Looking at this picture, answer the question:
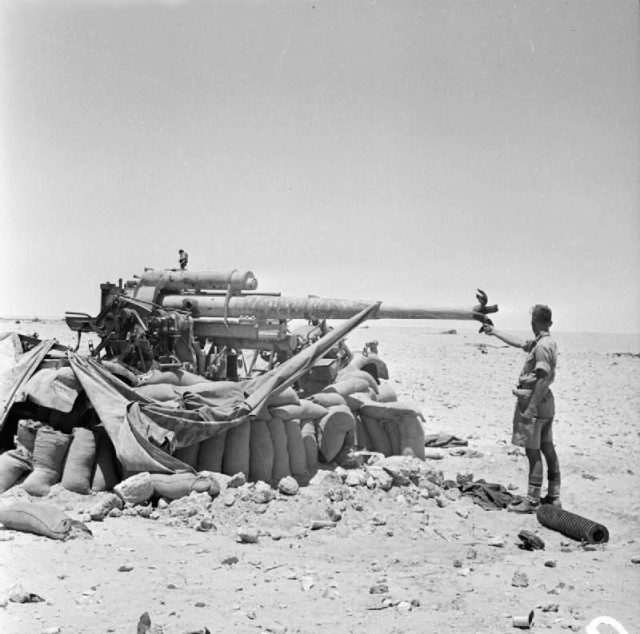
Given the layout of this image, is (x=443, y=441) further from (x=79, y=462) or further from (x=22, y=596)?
(x=22, y=596)

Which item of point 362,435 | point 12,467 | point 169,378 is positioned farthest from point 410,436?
point 12,467

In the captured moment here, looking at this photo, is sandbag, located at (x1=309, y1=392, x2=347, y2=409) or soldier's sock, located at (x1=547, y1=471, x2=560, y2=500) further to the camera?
sandbag, located at (x1=309, y1=392, x2=347, y2=409)

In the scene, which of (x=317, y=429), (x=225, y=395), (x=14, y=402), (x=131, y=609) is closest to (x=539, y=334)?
(x=317, y=429)

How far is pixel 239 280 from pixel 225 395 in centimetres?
330

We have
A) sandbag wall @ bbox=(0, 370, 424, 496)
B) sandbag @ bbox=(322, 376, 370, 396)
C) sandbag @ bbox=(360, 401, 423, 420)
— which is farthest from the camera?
sandbag @ bbox=(322, 376, 370, 396)

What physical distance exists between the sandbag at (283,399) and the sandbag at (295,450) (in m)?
0.21

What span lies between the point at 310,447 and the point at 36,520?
315 cm

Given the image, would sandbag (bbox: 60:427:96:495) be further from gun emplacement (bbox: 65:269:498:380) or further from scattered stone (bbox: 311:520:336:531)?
scattered stone (bbox: 311:520:336:531)

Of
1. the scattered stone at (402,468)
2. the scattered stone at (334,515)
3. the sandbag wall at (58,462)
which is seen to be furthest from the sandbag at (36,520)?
the scattered stone at (402,468)

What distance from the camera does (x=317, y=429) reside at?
8.40 metres

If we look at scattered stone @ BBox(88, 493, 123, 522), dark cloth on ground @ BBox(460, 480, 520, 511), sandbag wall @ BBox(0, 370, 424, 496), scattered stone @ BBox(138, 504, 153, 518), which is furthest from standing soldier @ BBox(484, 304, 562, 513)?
scattered stone @ BBox(88, 493, 123, 522)

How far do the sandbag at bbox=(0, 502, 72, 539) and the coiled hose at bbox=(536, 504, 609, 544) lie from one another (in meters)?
4.16

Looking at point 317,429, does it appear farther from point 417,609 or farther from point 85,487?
point 417,609

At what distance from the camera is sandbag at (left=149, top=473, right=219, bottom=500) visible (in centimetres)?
702
